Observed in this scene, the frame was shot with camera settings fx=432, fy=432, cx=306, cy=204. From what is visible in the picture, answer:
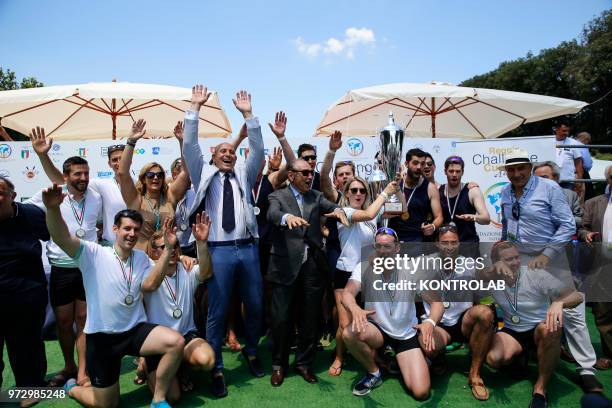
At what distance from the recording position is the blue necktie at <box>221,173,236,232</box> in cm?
383

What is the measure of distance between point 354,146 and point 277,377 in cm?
428

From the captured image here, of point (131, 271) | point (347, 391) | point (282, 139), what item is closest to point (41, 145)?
point (131, 271)

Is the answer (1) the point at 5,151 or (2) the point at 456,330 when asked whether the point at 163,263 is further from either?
(1) the point at 5,151

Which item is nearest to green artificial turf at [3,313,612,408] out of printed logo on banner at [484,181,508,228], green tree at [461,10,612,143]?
printed logo on banner at [484,181,508,228]

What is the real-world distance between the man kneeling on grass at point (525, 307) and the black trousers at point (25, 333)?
377cm

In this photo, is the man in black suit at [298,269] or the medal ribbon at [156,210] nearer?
the man in black suit at [298,269]

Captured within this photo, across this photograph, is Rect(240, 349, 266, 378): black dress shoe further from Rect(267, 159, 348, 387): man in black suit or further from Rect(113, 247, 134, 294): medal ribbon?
Rect(113, 247, 134, 294): medal ribbon

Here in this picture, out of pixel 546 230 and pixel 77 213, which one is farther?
pixel 546 230

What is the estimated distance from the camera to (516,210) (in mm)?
4047

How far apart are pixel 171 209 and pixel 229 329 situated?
155cm

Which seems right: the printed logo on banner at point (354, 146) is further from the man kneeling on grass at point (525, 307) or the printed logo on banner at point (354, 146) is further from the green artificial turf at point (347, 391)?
the green artificial turf at point (347, 391)

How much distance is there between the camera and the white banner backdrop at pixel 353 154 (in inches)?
266

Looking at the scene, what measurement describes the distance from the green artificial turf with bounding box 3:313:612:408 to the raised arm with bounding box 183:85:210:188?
1858 millimetres

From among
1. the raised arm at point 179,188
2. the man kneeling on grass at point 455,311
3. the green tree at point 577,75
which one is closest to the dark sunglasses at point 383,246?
the man kneeling on grass at point 455,311
